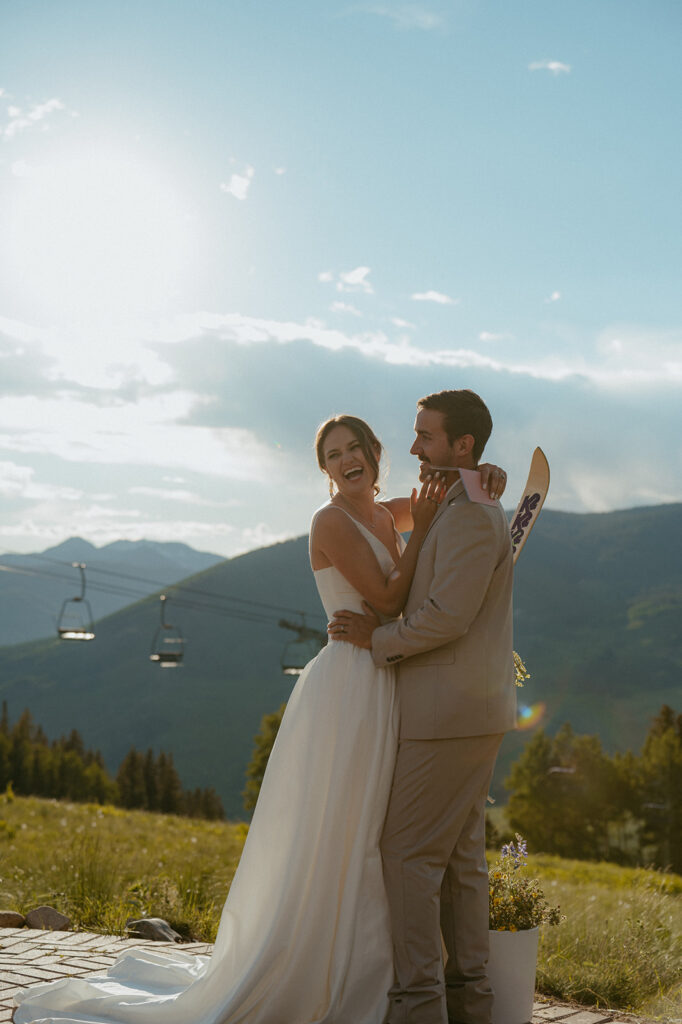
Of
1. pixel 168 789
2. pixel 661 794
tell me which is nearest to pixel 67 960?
pixel 661 794

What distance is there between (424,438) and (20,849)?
298 inches

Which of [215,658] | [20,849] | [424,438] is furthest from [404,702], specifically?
[215,658]

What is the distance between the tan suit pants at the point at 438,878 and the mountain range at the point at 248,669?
110m

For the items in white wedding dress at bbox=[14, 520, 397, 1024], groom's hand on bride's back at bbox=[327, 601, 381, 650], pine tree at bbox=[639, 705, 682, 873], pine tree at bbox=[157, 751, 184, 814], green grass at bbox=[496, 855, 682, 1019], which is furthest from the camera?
pine tree at bbox=[157, 751, 184, 814]

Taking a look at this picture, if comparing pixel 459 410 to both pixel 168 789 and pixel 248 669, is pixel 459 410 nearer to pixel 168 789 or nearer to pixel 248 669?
pixel 168 789

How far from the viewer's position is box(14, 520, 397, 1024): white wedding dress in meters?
3.94

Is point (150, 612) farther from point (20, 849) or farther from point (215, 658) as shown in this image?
point (20, 849)

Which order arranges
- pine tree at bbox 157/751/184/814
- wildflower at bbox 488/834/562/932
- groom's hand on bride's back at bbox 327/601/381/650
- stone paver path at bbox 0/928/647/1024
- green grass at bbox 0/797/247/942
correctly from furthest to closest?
pine tree at bbox 157/751/184/814, green grass at bbox 0/797/247/942, stone paver path at bbox 0/928/647/1024, wildflower at bbox 488/834/562/932, groom's hand on bride's back at bbox 327/601/381/650

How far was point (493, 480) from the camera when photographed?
13.1 feet

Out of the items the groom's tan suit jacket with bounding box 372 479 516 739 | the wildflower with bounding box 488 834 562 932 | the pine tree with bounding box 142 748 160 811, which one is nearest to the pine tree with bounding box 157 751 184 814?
the pine tree with bounding box 142 748 160 811

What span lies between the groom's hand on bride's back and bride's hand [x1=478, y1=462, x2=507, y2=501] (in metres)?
0.72

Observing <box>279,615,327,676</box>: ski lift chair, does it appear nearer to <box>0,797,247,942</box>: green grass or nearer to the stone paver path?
<box>0,797,247,942</box>: green grass

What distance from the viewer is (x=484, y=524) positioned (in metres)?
3.84

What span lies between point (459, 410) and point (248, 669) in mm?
153587
